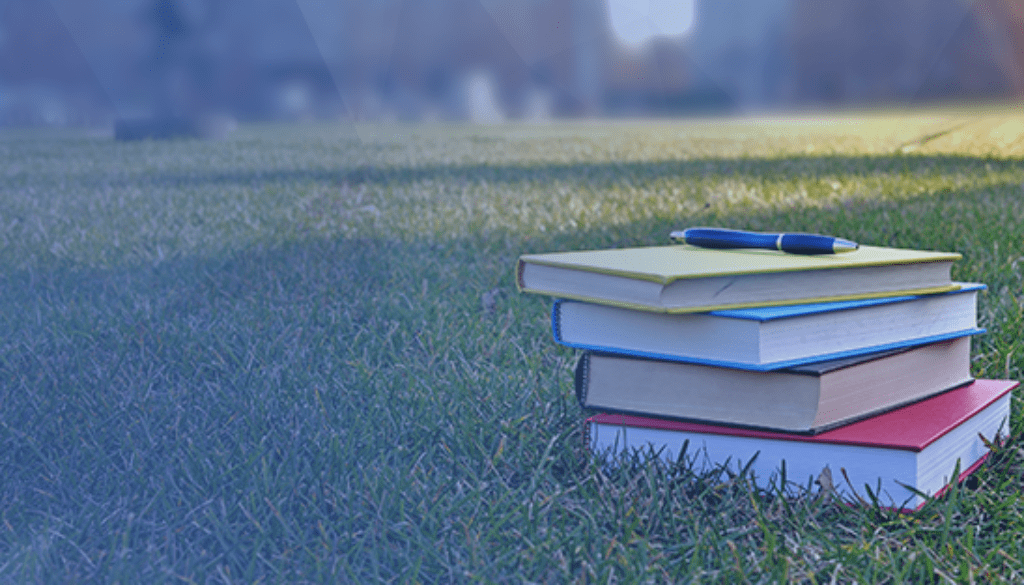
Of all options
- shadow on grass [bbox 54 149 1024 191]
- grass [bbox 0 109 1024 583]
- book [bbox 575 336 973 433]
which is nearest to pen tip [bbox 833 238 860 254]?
book [bbox 575 336 973 433]

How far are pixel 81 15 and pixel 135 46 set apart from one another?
0.77 ft

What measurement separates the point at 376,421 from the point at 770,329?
57 cm

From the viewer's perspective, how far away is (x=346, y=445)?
1.21 metres

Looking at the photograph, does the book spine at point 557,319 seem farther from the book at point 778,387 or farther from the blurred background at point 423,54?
the blurred background at point 423,54

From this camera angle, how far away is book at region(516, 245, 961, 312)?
104 centimetres

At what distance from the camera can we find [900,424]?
1.07m

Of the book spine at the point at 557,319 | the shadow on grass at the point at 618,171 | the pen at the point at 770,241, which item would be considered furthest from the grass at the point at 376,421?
the shadow on grass at the point at 618,171

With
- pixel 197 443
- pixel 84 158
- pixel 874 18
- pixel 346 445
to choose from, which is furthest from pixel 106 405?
pixel 874 18

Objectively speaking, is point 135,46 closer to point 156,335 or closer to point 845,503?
point 156,335

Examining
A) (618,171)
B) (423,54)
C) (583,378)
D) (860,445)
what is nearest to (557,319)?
(583,378)

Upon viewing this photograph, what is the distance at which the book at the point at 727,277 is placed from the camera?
104cm

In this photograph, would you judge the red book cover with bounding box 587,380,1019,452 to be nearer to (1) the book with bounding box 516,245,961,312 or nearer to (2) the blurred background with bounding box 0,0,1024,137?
(1) the book with bounding box 516,245,961,312

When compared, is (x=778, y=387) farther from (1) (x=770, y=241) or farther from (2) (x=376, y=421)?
(2) (x=376, y=421)

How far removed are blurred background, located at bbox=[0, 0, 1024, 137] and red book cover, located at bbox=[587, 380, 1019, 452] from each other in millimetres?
2466
